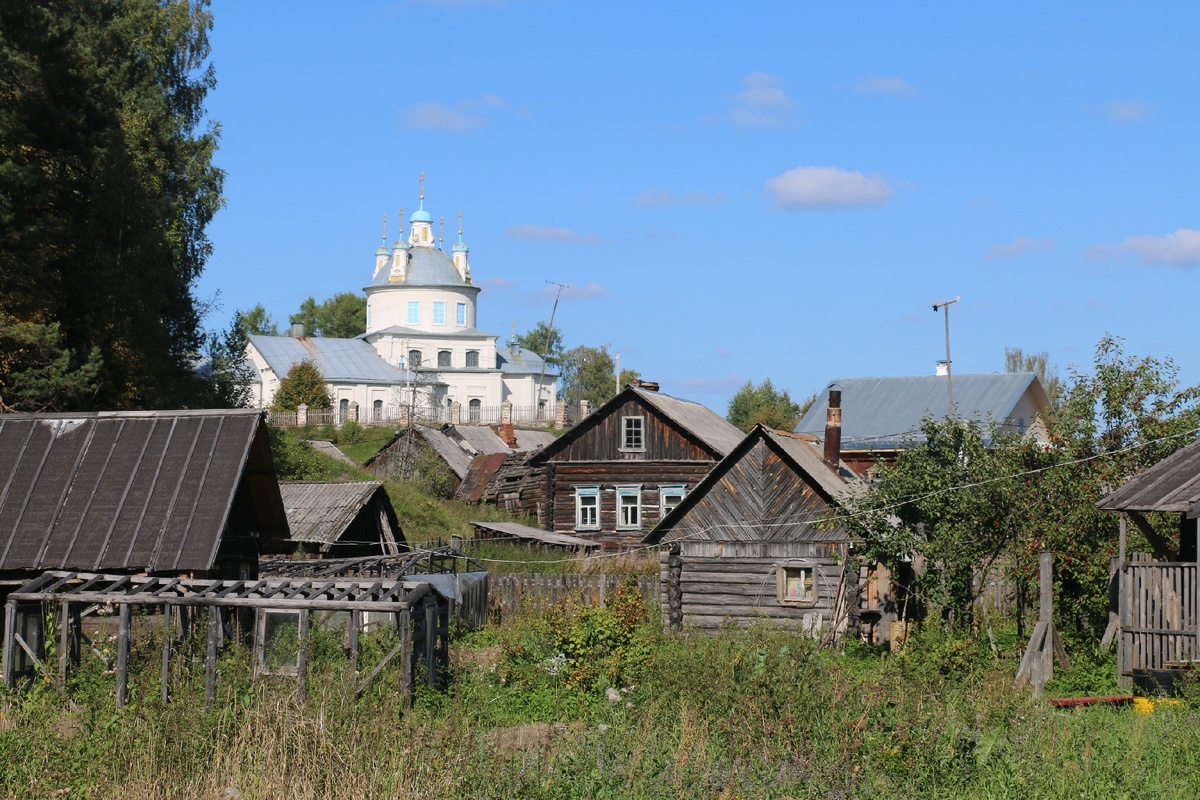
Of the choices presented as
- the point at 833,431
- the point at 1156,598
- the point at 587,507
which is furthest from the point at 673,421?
the point at 1156,598

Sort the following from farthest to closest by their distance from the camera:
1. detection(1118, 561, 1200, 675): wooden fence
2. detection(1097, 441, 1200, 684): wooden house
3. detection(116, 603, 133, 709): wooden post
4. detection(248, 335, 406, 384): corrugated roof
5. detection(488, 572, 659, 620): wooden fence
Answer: detection(248, 335, 406, 384): corrugated roof → detection(488, 572, 659, 620): wooden fence → detection(1118, 561, 1200, 675): wooden fence → detection(1097, 441, 1200, 684): wooden house → detection(116, 603, 133, 709): wooden post

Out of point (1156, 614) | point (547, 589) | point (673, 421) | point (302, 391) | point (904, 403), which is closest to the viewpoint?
point (1156, 614)

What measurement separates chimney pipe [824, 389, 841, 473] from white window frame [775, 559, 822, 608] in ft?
19.8

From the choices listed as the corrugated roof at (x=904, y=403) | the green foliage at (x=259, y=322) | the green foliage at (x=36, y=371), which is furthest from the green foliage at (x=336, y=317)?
the green foliage at (x=36, y=371)

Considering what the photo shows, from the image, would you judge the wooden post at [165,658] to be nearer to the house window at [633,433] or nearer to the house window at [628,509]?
the house window at [633,433]

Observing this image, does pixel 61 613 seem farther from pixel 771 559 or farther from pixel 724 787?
pixel 771 559

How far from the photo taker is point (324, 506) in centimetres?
2975

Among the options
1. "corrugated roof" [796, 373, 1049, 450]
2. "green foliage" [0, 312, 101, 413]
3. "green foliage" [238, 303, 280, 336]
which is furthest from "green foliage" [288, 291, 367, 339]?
"green foliage" [0, 312, 101, 413]

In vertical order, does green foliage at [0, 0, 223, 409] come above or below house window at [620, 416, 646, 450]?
above

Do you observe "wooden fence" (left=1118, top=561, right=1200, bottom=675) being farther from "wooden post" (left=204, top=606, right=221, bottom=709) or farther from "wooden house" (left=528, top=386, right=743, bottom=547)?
"wooden house" (left=528, top=386, right=743, bottom=547)

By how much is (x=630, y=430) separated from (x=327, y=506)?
14.2m

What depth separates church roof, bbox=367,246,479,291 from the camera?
79250 millimetres

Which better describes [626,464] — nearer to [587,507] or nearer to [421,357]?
[587,507]

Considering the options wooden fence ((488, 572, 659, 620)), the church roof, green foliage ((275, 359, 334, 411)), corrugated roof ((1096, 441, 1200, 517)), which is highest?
the church roof
